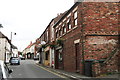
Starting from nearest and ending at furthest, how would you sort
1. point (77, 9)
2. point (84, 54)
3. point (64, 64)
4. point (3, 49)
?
point (84, 54), point (77, 9), point (64, 64), point (3, 49)

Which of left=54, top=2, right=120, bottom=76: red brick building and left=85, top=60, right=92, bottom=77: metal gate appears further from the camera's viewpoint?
left=54, top=2, right=120, bottom=76: red brick building

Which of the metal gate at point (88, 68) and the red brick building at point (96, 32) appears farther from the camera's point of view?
the red brick building at point (96, 32)

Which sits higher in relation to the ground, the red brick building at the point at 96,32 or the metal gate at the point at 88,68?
the red brick building at the point at 96,32

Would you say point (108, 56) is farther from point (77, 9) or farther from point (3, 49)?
point (3, 49)

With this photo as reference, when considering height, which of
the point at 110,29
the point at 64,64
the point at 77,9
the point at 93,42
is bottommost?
the point at 64,64

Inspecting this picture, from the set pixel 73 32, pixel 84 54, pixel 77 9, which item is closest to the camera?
pixel 84 54

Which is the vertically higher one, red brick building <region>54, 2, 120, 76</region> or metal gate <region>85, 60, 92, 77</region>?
red brick building <region>54, 2, 120, 76</region>

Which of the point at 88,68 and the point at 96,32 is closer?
the point at 88,68

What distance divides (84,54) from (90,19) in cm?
289

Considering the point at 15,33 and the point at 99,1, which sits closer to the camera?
the point at 99,1

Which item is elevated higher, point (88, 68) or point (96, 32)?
point (96, 32)

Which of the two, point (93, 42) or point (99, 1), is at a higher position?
point (99, 1)

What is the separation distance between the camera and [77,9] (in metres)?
17.8

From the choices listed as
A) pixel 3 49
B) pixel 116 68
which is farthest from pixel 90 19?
pixel 3 49
